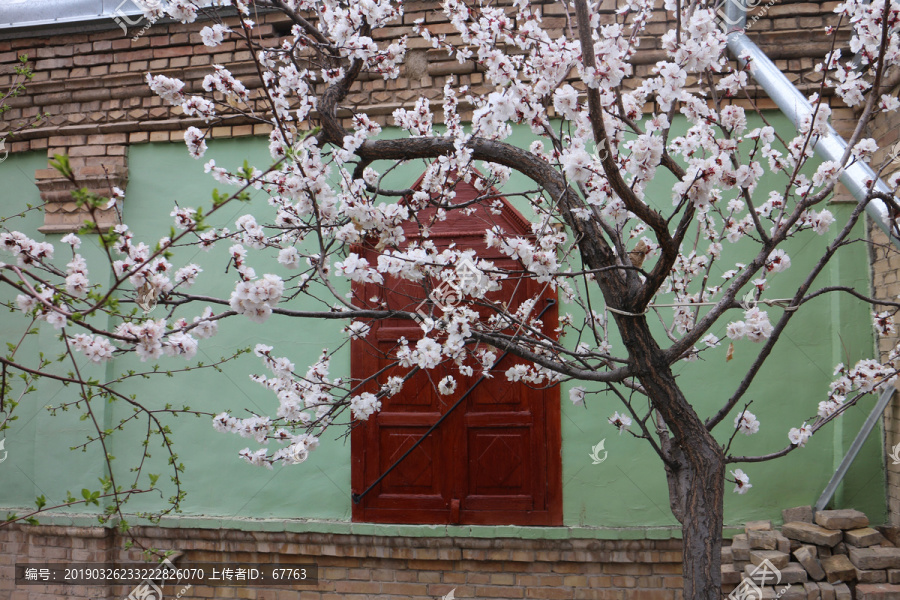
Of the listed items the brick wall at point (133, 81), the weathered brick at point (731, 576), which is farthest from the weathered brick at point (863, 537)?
the brick wall at point (133, 81)

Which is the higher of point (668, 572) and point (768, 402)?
point (768, 402)

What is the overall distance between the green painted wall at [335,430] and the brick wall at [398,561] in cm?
12

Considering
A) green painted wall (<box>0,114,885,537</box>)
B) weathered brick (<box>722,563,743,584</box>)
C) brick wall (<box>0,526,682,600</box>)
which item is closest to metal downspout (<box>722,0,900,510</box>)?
green painted wall (<box>0,114,885,537</box>)

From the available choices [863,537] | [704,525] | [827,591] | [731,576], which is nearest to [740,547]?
[731,576]

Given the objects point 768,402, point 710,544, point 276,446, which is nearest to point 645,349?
point 710,544

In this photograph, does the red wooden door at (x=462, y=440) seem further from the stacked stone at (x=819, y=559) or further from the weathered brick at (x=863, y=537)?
the weathered brick at (x=863, y=537)

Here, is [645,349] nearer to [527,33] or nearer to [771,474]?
[527,33]

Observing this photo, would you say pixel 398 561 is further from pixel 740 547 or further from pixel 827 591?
pixel 827 591

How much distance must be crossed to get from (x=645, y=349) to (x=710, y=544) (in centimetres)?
82

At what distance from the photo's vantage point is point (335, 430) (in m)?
4.54

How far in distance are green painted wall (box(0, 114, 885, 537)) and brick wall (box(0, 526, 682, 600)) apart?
0.12m

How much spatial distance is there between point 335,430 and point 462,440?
0.94 meters

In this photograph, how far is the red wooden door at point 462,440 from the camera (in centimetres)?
435

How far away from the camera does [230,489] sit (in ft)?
15.2
